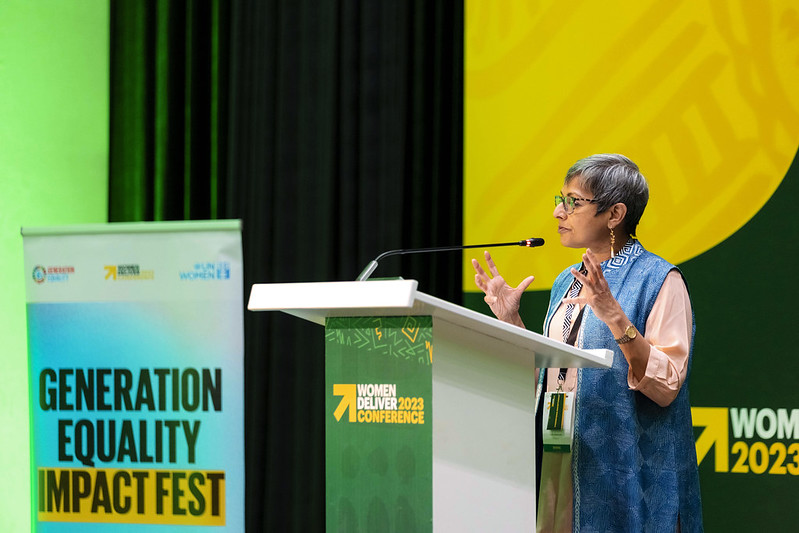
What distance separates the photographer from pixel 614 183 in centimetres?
221

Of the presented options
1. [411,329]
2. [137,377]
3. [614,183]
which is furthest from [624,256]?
[137,377]

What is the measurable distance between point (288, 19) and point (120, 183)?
45.3 inches

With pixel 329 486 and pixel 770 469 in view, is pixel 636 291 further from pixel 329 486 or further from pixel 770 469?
pixel 770 469

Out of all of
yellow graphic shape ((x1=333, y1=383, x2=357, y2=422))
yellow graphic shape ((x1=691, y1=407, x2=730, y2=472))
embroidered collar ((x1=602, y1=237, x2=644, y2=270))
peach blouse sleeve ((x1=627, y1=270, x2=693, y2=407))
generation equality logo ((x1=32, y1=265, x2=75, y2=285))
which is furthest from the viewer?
generation equality logo ((x1=32, y1=265, x2=75, y2=285))

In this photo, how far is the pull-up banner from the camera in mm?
3012

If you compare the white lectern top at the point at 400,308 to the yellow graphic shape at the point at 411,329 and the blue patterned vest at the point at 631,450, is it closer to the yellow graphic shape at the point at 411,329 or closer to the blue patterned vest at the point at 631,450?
the yellow graphic shape at the point at 411,329

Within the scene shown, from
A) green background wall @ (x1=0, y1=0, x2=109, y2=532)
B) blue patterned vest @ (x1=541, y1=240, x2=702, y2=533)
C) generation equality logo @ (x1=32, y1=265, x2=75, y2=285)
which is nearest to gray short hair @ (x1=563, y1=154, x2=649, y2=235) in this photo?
blue patterned vest @ (x1=541, y1=240, x2=702, y2=533)

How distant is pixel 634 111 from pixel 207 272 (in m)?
1.66

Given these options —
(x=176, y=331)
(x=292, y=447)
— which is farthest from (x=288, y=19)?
(x=292, y=447)

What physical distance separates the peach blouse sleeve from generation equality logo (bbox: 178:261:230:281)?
1574 millimetres

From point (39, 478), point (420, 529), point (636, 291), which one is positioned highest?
point (636, 291)

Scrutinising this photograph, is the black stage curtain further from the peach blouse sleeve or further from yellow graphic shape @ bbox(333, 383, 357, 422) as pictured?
yellow graphic shape @ bbox(333, 383, 357, 422)

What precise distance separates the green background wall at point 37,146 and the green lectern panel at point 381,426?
101 inches

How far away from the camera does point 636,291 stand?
2094 mm
